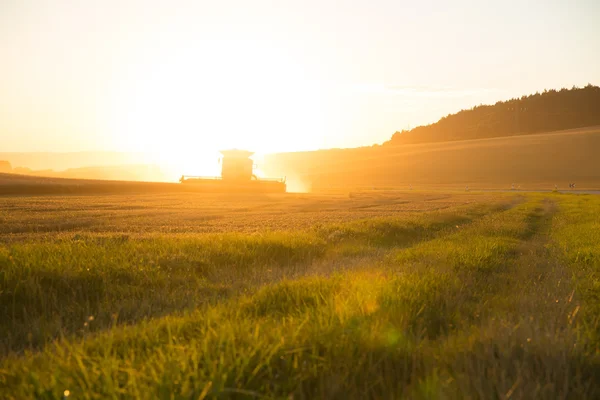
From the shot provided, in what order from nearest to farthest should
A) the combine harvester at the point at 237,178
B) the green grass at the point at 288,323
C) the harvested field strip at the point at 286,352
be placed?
the harvested field strip at the point at 286,352, the green grass at the point at 288,323, the combine harvester at the point at 237,178

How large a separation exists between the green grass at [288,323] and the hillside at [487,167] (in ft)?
267

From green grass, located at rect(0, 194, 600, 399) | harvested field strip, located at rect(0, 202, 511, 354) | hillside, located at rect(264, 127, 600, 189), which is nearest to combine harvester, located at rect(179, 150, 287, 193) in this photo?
harvested field strip, located at rect(0, 202, 511, 354)

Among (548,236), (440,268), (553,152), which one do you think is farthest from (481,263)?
(553,152)

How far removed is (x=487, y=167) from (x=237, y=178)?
3056 inches

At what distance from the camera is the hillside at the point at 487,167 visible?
92.7 meters

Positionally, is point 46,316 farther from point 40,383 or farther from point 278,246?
point 278,246

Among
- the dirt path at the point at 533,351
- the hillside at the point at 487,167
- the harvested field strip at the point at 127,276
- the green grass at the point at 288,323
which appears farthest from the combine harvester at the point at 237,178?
the dirt path at the point at 533,351

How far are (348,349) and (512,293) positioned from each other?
10.5ft

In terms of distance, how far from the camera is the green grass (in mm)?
2564

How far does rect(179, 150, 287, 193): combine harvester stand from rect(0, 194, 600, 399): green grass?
38504 mm

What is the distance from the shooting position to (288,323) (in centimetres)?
354

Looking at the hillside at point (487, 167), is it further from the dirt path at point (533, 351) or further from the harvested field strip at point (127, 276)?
the dirt path at point (533, 351)

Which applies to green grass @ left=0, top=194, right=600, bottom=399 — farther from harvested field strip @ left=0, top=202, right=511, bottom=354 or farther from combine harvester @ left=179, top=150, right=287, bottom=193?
combine harvester @ left=179, top=150, right=287, bottom=193

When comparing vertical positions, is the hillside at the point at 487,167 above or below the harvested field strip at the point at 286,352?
above
